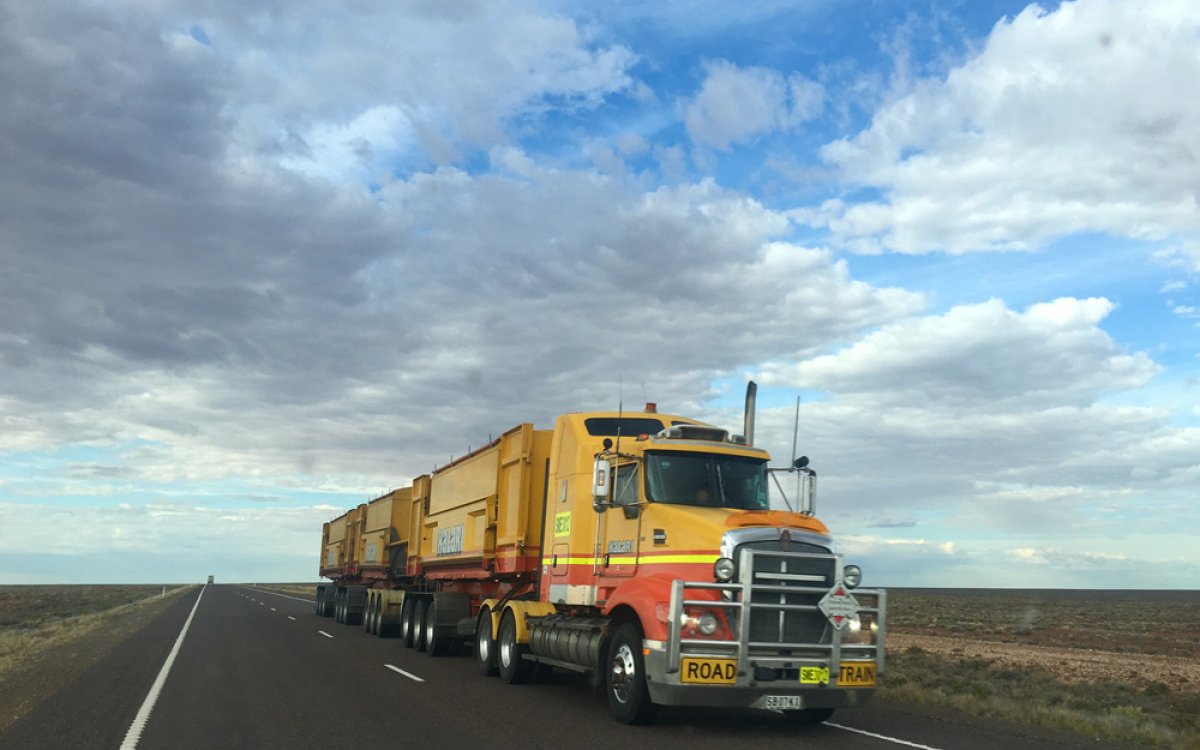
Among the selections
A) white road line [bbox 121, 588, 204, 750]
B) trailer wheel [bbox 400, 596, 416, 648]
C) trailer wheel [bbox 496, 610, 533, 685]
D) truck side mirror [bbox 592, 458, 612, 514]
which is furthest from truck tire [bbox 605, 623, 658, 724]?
trailer wheel [bbox 400, 596, 416, 648]

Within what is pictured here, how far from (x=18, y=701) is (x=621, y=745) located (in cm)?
880

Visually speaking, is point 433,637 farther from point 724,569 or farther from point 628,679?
point 724,569

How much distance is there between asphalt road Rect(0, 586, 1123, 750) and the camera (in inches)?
397

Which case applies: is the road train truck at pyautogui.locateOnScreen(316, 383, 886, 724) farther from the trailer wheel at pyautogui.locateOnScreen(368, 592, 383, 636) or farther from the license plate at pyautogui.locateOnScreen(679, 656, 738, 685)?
the trailer wheel at pyautogui.locateOnScreen(368, 592, 383, 636)

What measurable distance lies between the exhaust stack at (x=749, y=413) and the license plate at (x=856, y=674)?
125 inches

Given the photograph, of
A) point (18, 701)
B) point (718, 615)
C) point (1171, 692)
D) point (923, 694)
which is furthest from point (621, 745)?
point (1171, 692)

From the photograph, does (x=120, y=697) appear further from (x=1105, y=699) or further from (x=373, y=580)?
(x=373, y=580)

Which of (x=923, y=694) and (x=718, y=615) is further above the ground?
(x=718, y=615)

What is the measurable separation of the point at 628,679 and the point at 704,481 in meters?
2.52

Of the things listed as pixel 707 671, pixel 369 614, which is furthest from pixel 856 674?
pixel 369 614

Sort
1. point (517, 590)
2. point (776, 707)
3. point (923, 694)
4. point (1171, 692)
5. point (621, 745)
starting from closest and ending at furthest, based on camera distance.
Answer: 1. point (621, 745)
2. point (776, 707)
3. point (923, 694)
4. point (517, 590)
5. point (1171, 692)

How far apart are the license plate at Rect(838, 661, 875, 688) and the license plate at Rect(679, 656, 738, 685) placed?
52.1 inches

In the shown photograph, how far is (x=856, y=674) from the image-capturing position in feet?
36.3

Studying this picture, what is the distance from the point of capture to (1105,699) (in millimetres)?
17297
